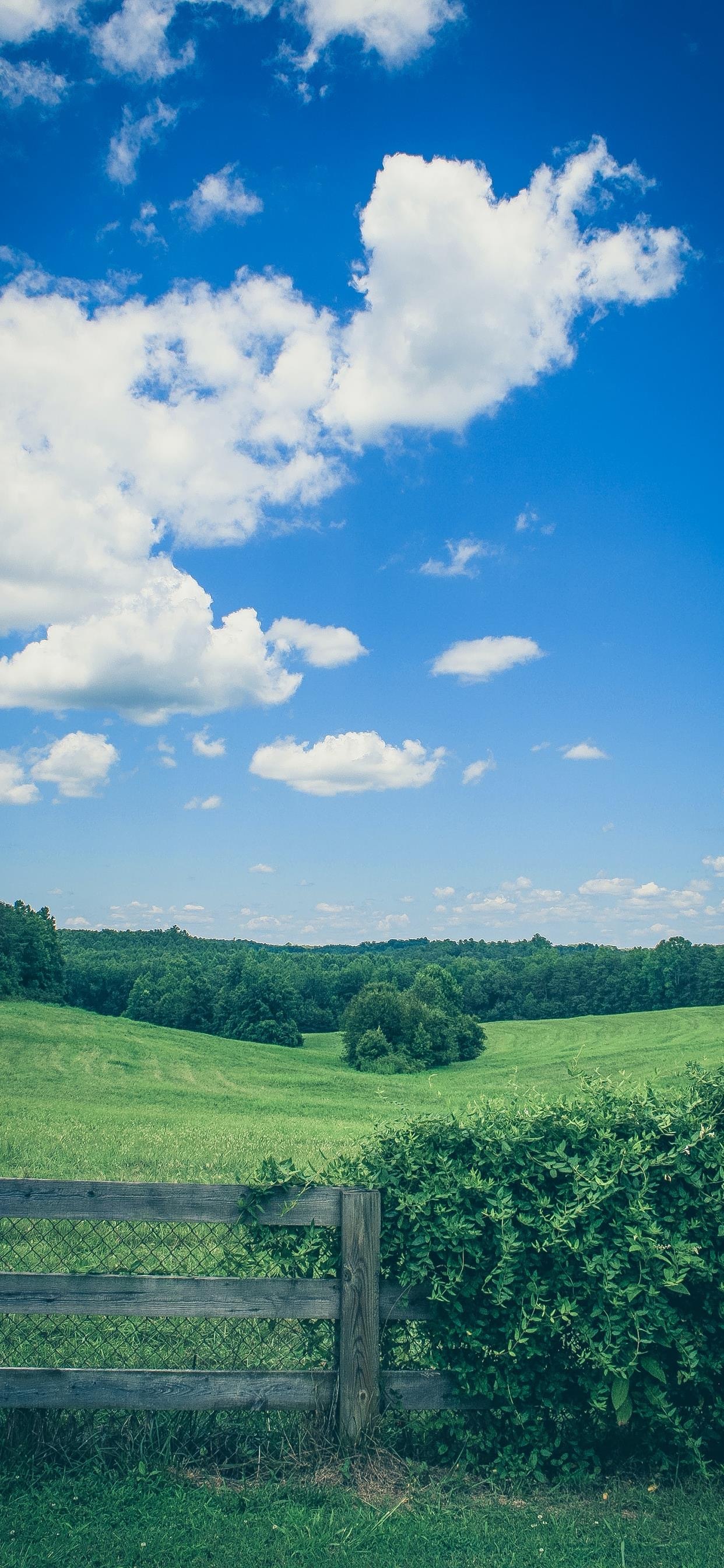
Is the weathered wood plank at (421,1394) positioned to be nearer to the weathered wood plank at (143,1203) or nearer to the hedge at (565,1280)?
the hedge at (565,1280)

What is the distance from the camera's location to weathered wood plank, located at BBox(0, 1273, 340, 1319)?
196 inches

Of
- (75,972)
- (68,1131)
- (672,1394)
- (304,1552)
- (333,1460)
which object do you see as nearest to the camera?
(304,1552)

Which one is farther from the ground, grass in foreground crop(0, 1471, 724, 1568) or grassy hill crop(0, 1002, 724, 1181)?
grass in foreground crop(0, 1471, 724, 1568)

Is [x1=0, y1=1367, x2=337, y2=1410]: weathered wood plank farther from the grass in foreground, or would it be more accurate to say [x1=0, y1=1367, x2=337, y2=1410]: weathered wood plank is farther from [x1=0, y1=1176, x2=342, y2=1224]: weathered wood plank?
[x1=0, y1=1176, x2=342, y2=1224]: weathered wood plank

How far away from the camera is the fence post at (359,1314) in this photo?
4.99m

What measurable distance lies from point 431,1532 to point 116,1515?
1.57 meters

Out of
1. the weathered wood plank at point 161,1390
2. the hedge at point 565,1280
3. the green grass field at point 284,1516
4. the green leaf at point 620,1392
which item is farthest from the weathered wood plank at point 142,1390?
the green leaf at point 620,1392

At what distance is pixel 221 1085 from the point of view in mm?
41906

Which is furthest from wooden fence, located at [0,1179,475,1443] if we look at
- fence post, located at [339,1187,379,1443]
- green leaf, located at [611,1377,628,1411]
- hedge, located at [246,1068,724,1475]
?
green leaf, located at [611,1377,628,1411]

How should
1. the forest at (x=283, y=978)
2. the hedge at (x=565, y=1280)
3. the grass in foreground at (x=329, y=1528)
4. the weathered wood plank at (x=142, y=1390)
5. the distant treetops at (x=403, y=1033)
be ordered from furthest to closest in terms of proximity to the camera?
1. the forest at (x=283, y=978)
2. the distant treetops at (x=403, y=1033)
3. the hedge at (x=565, y=1280)
4. the weathered wood plank at (x=142, y=1390)
5. the grass in foreground at (x=329, y=1528)

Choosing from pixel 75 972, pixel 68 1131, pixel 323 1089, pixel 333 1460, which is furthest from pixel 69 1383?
pixel 75 972

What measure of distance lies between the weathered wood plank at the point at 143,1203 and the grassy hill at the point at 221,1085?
39.6 inches

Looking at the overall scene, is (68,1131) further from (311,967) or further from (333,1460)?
(311,967)

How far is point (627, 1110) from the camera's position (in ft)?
18.1
